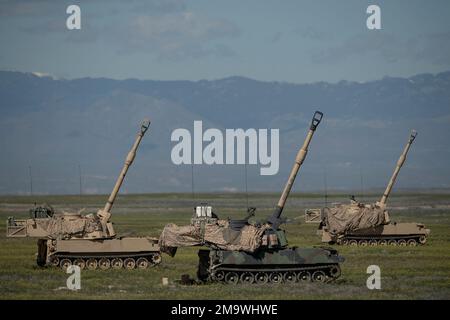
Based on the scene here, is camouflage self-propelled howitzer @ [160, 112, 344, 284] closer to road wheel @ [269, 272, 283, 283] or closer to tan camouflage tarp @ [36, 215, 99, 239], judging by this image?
road wheel @ [269, 272, 283, 283]

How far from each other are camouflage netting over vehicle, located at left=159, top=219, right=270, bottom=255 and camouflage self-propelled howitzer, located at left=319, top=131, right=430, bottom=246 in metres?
20.2

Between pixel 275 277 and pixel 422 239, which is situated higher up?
pixel 422 239

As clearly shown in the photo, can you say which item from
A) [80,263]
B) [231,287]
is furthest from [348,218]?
[231,287]

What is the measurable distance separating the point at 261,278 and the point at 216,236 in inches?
91.3

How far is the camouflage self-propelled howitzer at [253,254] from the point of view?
44750 mm

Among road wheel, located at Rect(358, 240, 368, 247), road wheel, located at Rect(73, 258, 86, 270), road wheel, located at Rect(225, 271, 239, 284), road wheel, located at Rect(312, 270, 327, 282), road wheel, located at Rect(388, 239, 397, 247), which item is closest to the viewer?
road wheel, located at Rect(225, 271, 239, 284)

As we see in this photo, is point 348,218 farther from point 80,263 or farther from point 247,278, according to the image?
point 247,278

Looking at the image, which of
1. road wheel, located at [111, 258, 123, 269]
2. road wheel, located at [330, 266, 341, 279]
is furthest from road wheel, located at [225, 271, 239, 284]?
road wheel, located at [111, 258, 123, 269]

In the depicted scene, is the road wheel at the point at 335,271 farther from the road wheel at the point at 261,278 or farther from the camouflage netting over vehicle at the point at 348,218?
the camouflage netting over vehicle at the point at 348,218

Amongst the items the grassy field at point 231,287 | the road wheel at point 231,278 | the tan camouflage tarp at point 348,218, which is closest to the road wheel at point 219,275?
the road wheel at point 231,278

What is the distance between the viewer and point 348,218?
213 ft

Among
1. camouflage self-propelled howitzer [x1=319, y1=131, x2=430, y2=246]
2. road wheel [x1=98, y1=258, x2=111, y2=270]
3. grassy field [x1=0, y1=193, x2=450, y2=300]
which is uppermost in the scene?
camouflage self-propelled howitzer [x1=319, y1=131, x2=430, y2=246]

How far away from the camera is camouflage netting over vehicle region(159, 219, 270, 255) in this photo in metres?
44.6
